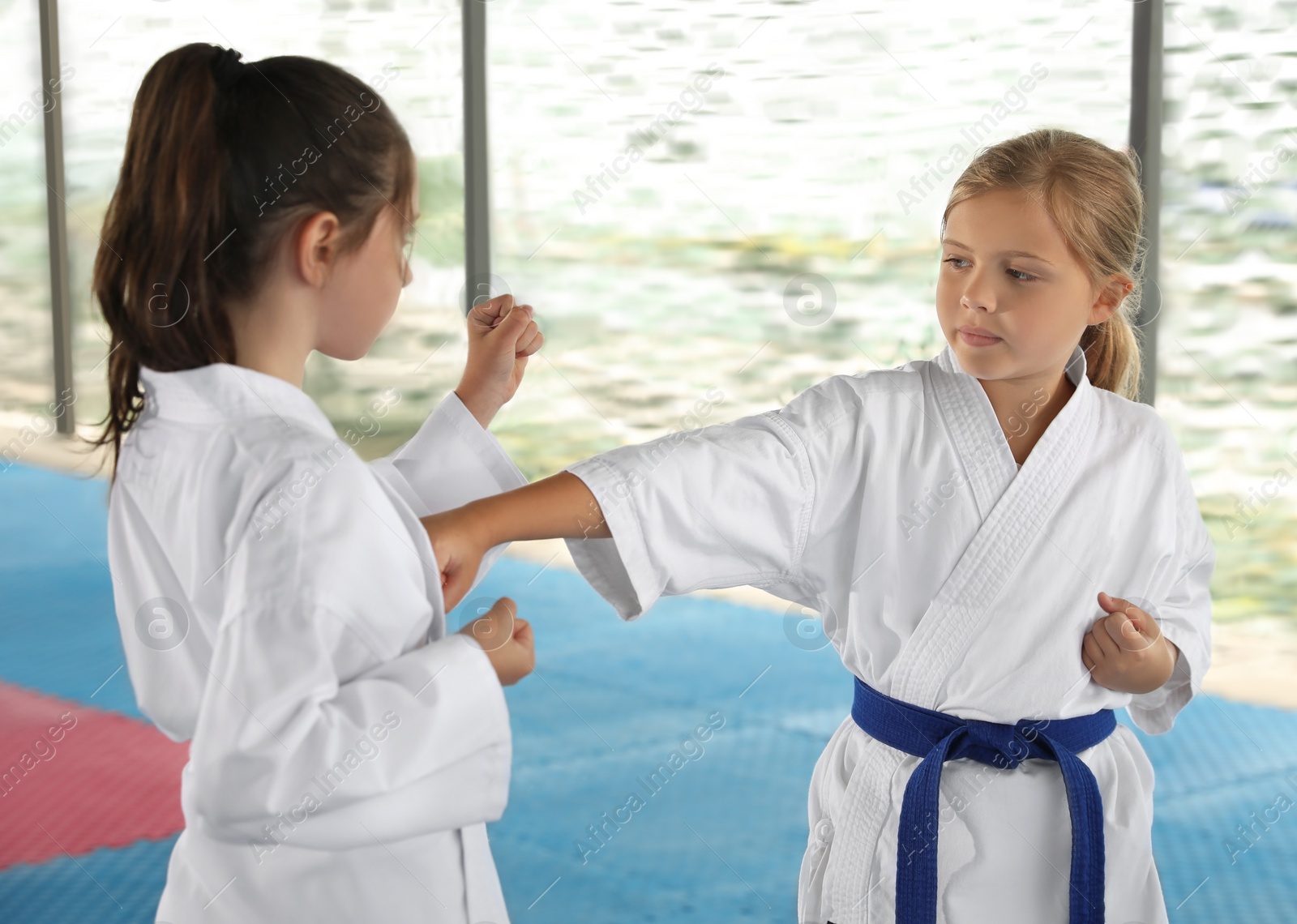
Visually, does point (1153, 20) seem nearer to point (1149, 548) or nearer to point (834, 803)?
point (1149, 548)

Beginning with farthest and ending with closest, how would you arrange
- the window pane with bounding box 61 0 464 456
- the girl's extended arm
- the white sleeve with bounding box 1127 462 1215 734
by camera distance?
the window pane with bounding box 61 0 464 456
the white sleeve with bounding box 1127 462 1215 734
the girl's extended arm

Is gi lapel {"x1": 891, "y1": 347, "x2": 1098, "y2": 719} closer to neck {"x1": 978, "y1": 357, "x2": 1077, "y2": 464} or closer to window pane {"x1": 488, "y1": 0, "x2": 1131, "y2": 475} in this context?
neck {"x1": 978, "y1": 357, "x2": 1077, "y2": 464}

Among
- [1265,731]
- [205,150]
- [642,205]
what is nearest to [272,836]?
[205,150]

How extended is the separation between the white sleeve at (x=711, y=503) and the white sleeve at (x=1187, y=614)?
0.55m

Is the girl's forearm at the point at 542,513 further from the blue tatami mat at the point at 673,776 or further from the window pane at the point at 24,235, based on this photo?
the window pane at the point at 24,235

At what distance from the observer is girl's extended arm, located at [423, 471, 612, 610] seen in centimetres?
141

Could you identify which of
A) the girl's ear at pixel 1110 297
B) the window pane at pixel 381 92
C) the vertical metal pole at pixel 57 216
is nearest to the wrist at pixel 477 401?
the girl's ear at pixel 1110 297

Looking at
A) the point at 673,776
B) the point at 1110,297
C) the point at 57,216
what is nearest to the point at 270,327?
the point at 1110,297

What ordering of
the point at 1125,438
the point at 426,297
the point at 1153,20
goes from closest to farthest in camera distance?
the point at 1125,438
the point at 1153,20
the point at 426,297

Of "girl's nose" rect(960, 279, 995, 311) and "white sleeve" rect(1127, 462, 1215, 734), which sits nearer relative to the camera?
"girl's nose" rect(960, 279, 995, 311)

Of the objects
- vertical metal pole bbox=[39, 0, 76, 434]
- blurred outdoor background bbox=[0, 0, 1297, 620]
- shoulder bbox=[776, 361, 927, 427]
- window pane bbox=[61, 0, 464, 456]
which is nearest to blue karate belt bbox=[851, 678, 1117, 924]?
shoulder bbox=[776, 361, 927, 427]

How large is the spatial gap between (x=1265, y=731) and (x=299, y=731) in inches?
150

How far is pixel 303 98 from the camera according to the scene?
1275 millimetres

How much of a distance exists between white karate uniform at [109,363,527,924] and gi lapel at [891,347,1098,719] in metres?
0.67
